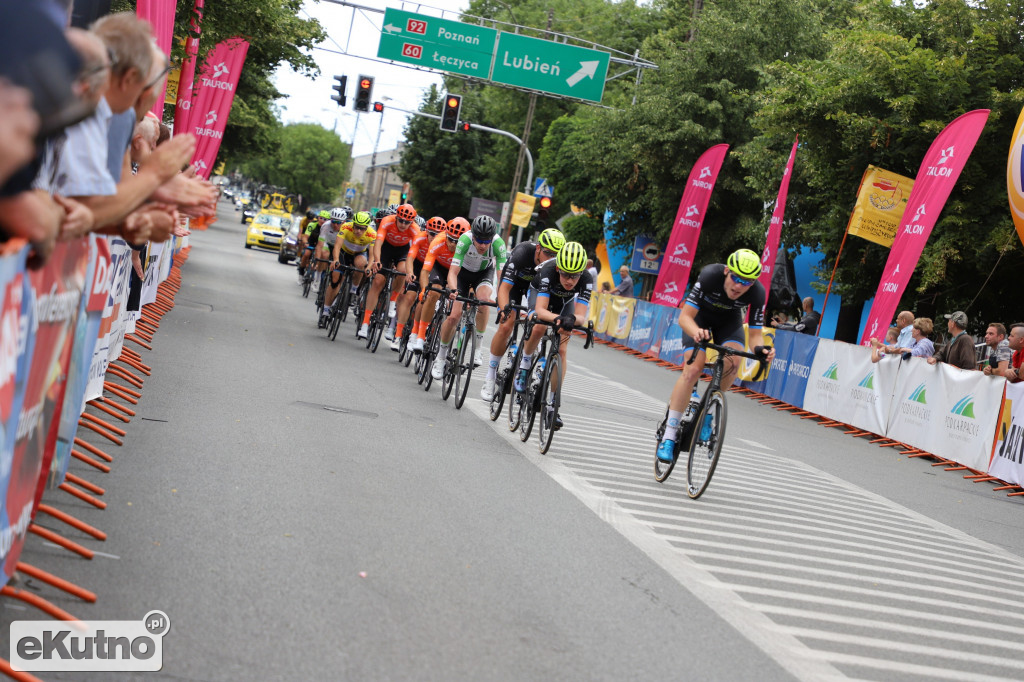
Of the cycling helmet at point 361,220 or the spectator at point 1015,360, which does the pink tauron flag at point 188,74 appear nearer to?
the cycling helmet at point 361,220

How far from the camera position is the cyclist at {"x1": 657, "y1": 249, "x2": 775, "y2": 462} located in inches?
361

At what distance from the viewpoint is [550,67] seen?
118 feet

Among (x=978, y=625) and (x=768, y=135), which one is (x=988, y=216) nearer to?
(x=768, y=135)

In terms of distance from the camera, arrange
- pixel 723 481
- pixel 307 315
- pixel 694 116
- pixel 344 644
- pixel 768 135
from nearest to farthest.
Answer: pixel 344 644, pixel 723 481, pixel 307 315, pixel 768 135, pixel 694 116

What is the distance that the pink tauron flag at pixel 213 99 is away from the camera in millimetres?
21531

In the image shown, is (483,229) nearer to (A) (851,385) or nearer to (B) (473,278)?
(B) (473,278)

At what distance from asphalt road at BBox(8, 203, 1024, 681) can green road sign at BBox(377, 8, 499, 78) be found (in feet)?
81.8

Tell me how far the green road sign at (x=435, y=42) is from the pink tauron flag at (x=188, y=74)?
14.9m

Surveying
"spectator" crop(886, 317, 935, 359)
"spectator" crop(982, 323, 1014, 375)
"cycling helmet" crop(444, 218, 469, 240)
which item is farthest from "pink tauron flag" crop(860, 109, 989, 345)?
"cycling helmet" crop(444, 218, 469, 240)

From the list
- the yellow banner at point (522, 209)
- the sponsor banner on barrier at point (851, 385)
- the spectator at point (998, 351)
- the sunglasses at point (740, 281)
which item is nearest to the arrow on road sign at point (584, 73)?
the yellow banner at point (522, 209)

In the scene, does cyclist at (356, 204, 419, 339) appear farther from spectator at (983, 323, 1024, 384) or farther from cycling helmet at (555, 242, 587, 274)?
spectator at (983, 323, 1024, 384)

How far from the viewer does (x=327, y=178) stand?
15188 cm

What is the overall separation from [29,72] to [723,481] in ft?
26.6

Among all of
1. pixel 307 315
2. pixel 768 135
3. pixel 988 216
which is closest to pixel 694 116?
pixel 768 135
